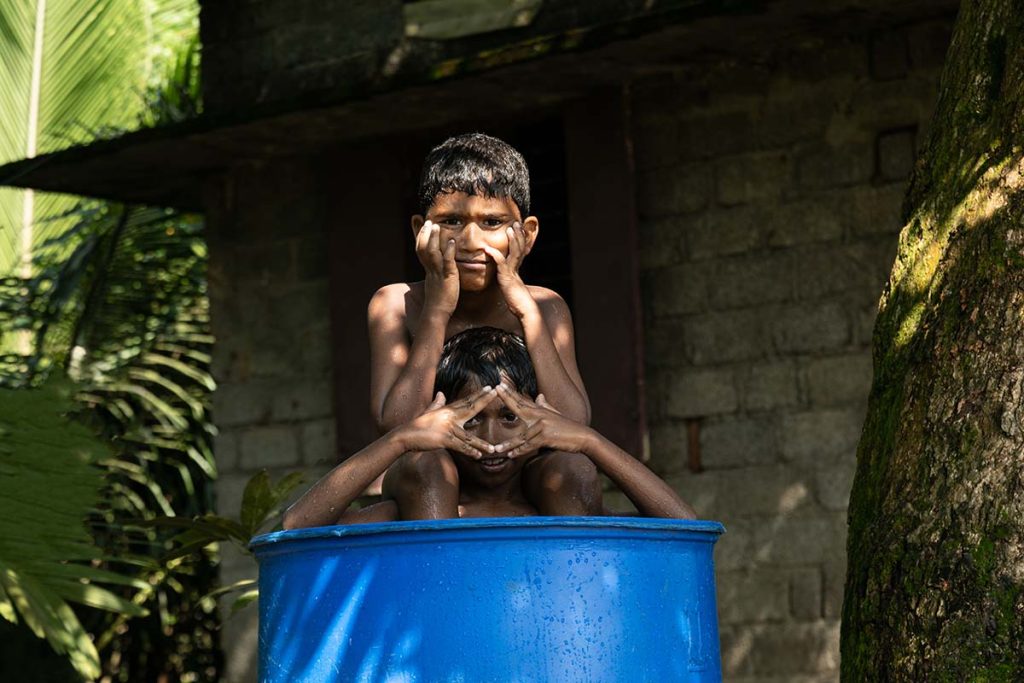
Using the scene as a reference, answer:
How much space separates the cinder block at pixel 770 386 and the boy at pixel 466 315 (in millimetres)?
2550

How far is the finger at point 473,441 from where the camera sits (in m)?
3.04

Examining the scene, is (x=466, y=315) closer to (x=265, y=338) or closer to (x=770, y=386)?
(x=770, y=386)

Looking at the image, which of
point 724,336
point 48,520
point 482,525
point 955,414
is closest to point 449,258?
point 482,525

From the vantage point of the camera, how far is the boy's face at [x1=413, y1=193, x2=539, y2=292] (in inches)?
134

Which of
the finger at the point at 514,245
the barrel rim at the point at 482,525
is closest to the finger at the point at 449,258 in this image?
the finger at the point at 514,245

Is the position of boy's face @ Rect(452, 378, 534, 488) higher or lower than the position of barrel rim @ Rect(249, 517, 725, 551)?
higher

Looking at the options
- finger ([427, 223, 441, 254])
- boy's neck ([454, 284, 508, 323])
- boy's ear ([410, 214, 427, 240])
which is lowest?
boy's neck ([454, 284, 508, 323])

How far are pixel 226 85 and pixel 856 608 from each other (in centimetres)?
499

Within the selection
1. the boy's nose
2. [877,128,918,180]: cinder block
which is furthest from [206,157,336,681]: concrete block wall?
the boy's nose

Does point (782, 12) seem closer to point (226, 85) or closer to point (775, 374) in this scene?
point (775, 374)

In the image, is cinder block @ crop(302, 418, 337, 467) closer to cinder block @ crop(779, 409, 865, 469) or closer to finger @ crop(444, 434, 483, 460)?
cinder block @ crop(779, 409, 865, 469)

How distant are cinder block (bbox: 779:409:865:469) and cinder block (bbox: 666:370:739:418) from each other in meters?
0.24

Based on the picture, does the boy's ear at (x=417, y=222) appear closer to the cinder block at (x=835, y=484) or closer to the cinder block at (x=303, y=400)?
the cinder block at (x=835, y=484)

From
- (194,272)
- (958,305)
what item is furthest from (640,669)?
(194,272)
